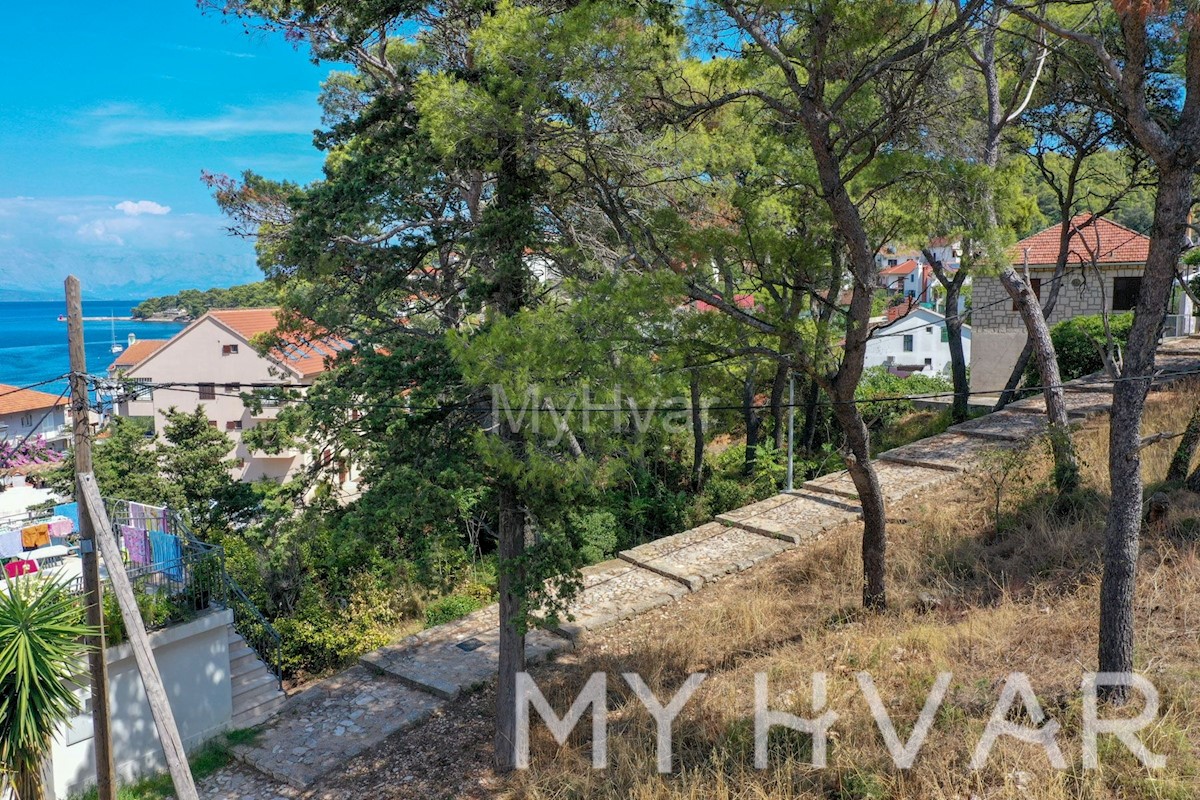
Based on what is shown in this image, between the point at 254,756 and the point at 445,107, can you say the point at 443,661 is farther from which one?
the point at 445,107

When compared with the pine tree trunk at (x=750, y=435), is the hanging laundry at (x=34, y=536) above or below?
below

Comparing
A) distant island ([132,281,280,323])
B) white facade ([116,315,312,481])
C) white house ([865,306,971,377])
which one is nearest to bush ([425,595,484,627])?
white facade ([116,315,312,481])

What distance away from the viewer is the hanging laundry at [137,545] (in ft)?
36.2

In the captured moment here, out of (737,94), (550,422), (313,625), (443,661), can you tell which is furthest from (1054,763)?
(313,625)

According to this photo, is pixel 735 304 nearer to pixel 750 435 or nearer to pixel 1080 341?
pixel 750 435

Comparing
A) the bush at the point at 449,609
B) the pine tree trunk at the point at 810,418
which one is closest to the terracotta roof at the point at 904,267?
the pine tree trunk at the point at 810,418

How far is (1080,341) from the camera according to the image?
21.8m

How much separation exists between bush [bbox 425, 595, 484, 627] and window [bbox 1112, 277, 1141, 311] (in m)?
20.0

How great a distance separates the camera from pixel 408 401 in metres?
7.93

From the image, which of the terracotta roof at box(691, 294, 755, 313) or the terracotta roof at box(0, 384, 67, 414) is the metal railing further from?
the terracotta roof at box(0, 384, 67, 414)

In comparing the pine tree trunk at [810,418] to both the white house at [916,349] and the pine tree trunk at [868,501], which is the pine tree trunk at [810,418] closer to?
the pine tree trunk at [868,501]

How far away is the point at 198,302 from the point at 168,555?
12365 cm

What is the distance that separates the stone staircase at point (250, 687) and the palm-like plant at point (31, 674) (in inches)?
152

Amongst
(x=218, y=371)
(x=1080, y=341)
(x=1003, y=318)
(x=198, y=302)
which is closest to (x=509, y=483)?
(x=1080, y=341)
